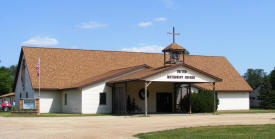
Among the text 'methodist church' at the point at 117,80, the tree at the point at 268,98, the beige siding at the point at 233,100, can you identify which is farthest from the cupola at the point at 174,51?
the tree at the point at 268,98

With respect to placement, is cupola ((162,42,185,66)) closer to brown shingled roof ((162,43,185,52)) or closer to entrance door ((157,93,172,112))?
brown shingled roof ((162,43,185,52))

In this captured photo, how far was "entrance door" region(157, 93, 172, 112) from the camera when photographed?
37.8 meters

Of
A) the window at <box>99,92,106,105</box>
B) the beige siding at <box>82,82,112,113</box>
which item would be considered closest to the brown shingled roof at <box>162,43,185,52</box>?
the beige siding at <box>82,82,112,113</box>

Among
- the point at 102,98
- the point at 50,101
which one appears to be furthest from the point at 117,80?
the point at 50,101

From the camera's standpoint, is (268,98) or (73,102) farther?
(268,98)

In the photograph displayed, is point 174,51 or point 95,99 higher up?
point 174,51

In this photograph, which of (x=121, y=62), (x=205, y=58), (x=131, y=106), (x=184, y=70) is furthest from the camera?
(x=205, y=58)

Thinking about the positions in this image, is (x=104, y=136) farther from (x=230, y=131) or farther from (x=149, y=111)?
(x=149, y=111)

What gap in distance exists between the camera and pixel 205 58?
1943 inches

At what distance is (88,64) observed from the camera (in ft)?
139

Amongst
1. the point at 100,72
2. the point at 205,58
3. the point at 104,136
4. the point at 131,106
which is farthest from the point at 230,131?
the point at 205,58

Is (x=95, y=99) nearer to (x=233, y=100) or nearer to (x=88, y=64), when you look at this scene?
(x=88, y=64)

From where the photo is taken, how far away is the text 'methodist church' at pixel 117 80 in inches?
1275

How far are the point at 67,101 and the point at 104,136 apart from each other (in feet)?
76.8
